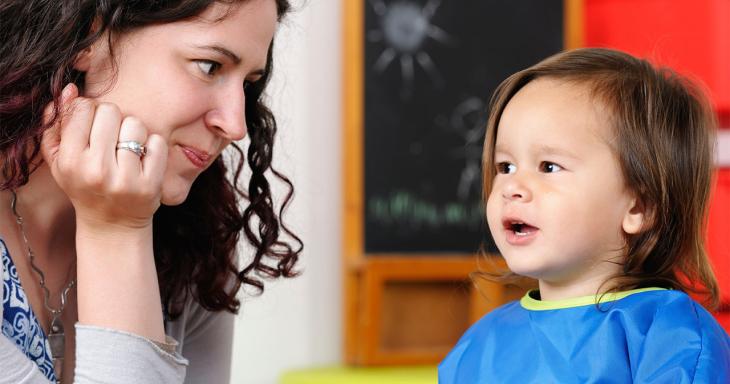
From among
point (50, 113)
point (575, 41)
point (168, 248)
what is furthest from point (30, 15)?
point (575, 41)

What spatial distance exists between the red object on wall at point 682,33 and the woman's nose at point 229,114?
5.01ft

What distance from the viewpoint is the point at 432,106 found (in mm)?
3324

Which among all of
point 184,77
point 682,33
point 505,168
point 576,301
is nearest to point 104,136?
point 184,77

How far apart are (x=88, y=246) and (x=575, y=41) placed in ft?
8.25

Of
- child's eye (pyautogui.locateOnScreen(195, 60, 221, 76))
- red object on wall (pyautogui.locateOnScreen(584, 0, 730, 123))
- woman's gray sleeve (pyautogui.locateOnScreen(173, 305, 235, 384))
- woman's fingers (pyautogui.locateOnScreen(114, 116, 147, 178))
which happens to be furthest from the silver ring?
red object on wall (pyautogui.locateOnScreen(584, 0, 730, 123))

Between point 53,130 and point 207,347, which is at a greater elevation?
point 53,130

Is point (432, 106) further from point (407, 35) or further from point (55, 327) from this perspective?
point (55, 327)

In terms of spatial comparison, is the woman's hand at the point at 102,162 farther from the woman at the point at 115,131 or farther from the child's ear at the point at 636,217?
the child's ear at the point at 636,217

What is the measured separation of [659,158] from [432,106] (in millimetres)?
2154

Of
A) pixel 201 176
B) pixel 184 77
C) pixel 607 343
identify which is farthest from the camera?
pixel 201 176

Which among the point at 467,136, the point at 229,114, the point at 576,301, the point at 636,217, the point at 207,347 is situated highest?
the point at 467,136

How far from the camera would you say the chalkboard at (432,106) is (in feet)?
10.7

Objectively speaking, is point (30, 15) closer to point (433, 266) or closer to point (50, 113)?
point (50, 113)

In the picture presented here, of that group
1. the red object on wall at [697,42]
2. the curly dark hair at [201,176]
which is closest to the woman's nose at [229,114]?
the curly dark hair at [201,176]
